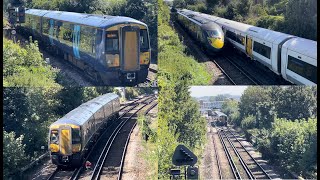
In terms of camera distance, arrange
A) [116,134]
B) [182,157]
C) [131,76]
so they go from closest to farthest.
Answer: [182,157], [131,76], [116,134]

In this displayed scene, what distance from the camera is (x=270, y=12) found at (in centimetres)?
727

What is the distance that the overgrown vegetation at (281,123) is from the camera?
7.06m

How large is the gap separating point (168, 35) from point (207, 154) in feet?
6.26

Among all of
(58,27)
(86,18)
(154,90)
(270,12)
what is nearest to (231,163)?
(154,90)

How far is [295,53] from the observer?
6230mm

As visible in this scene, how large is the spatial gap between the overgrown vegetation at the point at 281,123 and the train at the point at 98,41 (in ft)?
5.02

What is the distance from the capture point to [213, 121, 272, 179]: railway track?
7.05 meters

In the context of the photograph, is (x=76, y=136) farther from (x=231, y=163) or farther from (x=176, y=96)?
(x=231, y=163)

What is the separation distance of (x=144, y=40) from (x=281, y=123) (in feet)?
7.89

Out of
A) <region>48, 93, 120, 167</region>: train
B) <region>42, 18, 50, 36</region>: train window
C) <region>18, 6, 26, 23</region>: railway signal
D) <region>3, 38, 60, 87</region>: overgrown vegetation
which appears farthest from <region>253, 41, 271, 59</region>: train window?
<region>18, 6, 26, 23</region>: railway signal

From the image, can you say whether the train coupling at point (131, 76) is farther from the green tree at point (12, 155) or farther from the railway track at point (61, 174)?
the green tree at point (12, 155)

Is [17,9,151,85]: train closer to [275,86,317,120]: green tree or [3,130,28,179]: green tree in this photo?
[3,130,28,179]: green tree

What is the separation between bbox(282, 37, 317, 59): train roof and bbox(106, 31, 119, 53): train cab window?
2319mm

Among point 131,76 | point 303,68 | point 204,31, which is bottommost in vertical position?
point 131,76
